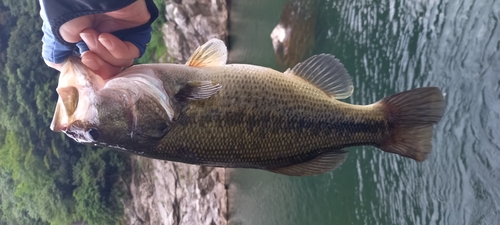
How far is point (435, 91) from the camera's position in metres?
2.76

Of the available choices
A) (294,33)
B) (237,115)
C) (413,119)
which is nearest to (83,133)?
(237,115)

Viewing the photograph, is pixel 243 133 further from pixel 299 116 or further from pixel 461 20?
pixel 461 20

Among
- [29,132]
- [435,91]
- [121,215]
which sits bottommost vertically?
[121,215]

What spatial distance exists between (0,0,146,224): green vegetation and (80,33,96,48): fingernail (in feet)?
43.7

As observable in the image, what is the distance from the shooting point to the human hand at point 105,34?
2105mm

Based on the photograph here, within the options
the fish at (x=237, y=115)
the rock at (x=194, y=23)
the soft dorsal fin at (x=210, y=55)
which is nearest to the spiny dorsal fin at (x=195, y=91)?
the fish at (x=237, y=115)

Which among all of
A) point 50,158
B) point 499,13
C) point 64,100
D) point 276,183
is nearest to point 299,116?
point 64,100

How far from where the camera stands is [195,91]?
103 inches

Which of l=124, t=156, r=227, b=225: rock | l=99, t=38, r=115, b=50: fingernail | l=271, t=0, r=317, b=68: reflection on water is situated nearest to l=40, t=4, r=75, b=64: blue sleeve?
l=99, t=38, r=115, b=50: fingernail

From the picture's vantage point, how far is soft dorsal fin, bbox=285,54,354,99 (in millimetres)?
2953

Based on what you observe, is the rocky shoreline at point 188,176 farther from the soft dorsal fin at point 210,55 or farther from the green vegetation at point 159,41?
the soft dorsal fin at point 210,55

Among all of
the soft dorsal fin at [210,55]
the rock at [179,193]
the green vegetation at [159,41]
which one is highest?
the green vegetation at [159,41]

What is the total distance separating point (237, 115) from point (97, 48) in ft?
3.00

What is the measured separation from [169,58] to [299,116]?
40.0 feet
